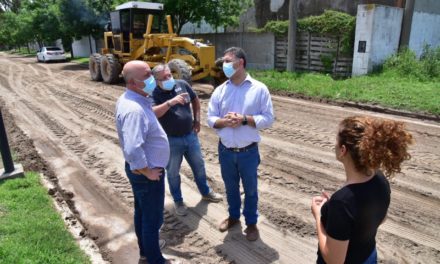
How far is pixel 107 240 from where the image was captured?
391cm

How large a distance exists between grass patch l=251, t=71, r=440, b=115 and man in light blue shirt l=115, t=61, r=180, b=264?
293 inches

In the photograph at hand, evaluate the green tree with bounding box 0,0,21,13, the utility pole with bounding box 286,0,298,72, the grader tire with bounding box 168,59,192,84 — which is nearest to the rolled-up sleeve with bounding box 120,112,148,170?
the grader tire with bounding box 168,59,192,84

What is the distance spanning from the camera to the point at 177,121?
4.02 metres

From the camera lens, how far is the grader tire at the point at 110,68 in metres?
14.7

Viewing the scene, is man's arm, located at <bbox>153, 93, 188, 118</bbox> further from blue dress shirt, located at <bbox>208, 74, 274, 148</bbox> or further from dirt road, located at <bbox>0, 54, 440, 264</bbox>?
dirt road, located at <bbox>0, 54, 440, 264</bbox>

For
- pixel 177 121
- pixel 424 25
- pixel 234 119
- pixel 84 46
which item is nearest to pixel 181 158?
pixel 177 121

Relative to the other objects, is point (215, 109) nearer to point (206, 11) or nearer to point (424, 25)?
point (424, 25)

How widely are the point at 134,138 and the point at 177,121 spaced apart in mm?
1274

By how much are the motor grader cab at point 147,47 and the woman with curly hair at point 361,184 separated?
8.97m

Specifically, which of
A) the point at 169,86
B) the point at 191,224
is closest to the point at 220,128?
the point at 169,86

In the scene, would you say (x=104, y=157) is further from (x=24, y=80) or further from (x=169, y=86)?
(x=24, y=80)

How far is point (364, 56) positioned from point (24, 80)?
14.7 meters

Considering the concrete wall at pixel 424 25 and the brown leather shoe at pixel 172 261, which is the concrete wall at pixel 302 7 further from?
the brown leather shoe at pixel 172 261

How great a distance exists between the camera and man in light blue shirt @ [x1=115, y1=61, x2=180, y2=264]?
2795mm
